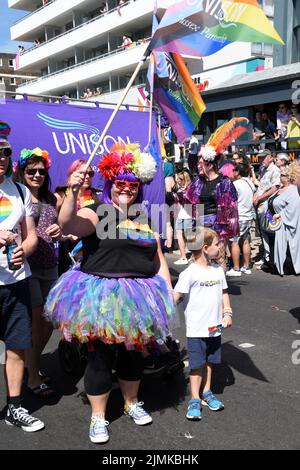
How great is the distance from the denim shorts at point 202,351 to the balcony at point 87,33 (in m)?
29.2

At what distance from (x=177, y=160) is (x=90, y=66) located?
22.3 meters

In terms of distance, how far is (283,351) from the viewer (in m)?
4.41

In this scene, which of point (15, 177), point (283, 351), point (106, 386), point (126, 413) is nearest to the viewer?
point (106, 386)

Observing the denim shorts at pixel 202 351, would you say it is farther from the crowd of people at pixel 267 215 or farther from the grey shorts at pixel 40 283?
the crowd of people at pixel 267 215

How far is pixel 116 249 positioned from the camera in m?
3.00

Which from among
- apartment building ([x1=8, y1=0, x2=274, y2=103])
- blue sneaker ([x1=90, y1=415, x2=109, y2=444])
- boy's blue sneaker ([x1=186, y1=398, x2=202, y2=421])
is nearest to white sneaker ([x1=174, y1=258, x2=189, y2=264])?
boy's blue sneaker ([x1=186, y1=398, x2=202, y2=421])

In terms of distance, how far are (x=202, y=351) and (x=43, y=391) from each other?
125 centimetres

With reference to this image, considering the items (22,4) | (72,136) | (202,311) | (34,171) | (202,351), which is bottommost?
(202,351)

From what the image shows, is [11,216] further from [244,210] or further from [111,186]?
[244,210]

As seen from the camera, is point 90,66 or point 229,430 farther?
point 90,66

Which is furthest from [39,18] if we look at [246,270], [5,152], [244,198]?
[5,152]

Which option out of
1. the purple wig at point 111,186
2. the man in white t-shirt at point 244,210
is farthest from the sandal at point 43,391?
the man in white t-shirt at point 244,210
